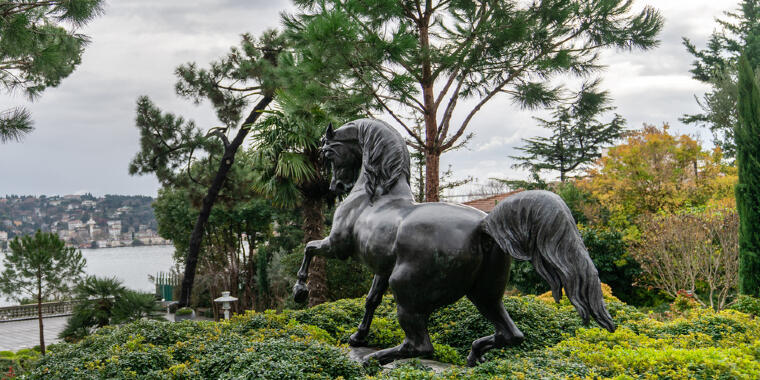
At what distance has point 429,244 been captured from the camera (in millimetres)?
3750

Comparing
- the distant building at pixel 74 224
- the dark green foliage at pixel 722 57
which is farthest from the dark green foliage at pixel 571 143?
the distant building at pixel 74 224

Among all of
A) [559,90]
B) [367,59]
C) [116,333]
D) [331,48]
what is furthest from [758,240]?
[116,333]

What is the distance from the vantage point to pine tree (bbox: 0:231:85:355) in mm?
12414

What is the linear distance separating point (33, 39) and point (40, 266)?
7576 mm

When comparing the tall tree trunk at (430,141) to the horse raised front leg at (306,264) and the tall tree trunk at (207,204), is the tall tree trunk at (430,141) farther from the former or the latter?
the tall tree trunk at (207,204)

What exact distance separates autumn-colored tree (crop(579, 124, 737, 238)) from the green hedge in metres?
9.00

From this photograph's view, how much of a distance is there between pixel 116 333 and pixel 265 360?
2.51 meters

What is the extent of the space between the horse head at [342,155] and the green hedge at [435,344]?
1.54 m

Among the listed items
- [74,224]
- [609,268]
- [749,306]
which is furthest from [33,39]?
[74,224]

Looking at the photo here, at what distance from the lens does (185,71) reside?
14.7 meters

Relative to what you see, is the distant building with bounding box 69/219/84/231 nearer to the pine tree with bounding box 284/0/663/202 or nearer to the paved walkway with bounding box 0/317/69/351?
the paved walkway with bounding box 0/317/69/351

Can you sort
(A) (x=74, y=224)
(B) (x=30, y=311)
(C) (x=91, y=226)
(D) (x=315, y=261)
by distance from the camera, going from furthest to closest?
(C) (x=91, y=226)
(A) (x=74, y=224)
(B) (x=30, y=311)
(D) (x=315, y=261)

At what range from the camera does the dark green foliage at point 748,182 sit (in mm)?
8688

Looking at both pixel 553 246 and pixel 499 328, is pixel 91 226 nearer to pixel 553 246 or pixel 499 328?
pixel 499 328
